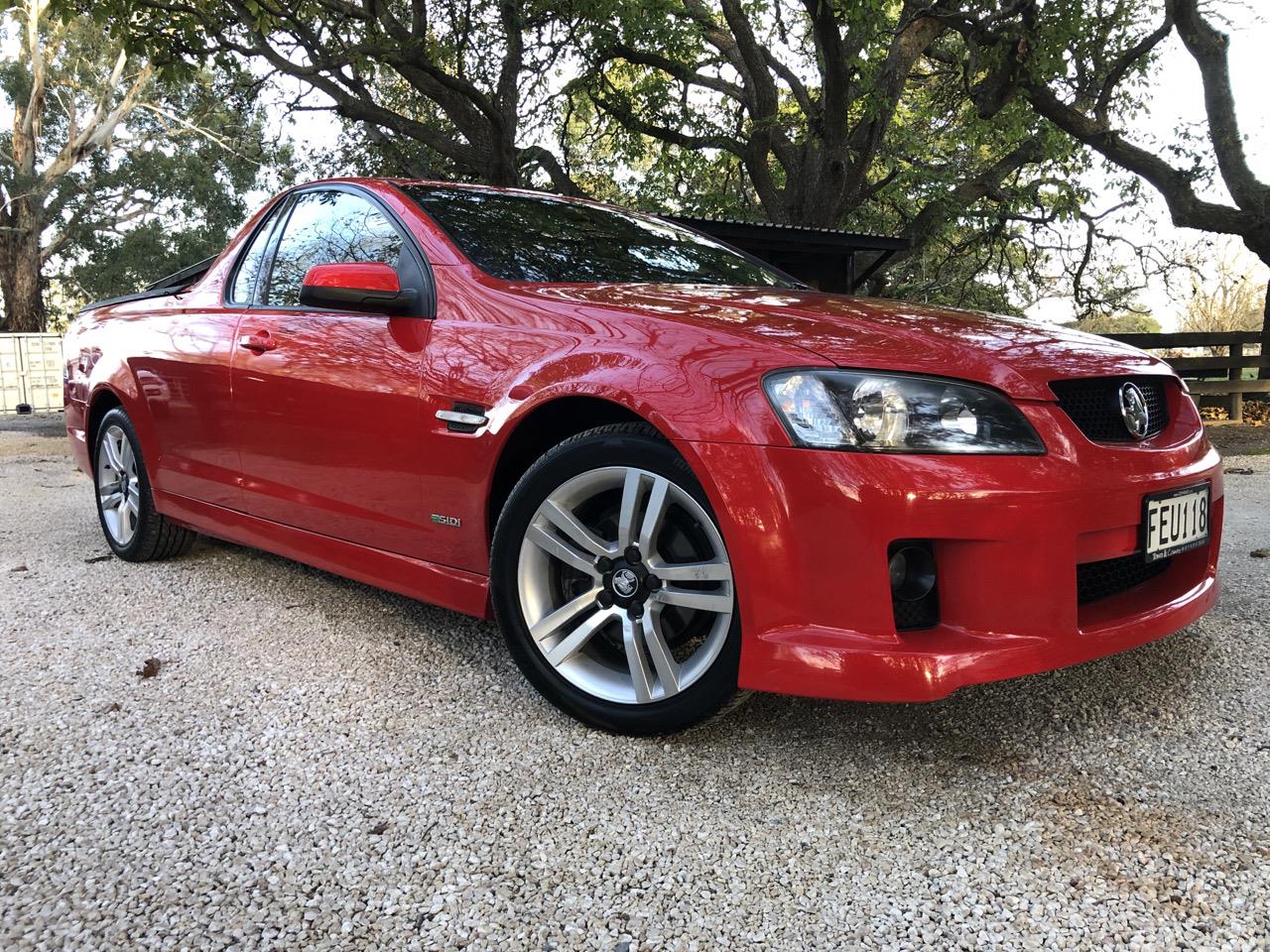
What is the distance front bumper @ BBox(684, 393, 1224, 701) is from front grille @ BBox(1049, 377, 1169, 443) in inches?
3.2

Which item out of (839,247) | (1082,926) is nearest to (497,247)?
(1082,926)

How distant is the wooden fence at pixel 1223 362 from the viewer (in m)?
11.1

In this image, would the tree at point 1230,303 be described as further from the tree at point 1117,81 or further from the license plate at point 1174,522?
the license plate at point 1174,522

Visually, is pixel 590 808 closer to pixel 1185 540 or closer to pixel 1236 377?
pixel 1185 540

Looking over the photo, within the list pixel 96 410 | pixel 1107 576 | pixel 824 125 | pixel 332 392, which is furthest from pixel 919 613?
pixel 824 125

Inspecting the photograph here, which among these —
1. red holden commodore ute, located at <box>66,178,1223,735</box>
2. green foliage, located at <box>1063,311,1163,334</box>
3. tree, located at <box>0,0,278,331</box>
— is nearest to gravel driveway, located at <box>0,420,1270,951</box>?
red holden commodore ute, located at <box>66,178,1223,735</box>

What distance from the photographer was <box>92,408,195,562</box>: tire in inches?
158

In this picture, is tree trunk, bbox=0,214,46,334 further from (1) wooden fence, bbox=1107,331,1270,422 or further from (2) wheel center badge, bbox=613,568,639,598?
(2) wheel center badge, bbox=613,568,639,598

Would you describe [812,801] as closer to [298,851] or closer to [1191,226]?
[298,851]

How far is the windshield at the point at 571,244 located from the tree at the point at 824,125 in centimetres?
549

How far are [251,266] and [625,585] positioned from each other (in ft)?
7.31

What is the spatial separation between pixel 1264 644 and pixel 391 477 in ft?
8.82

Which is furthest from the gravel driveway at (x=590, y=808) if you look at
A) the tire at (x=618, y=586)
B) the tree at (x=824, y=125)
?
the tree at (x=824, y=125)

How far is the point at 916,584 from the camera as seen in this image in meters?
1.97
